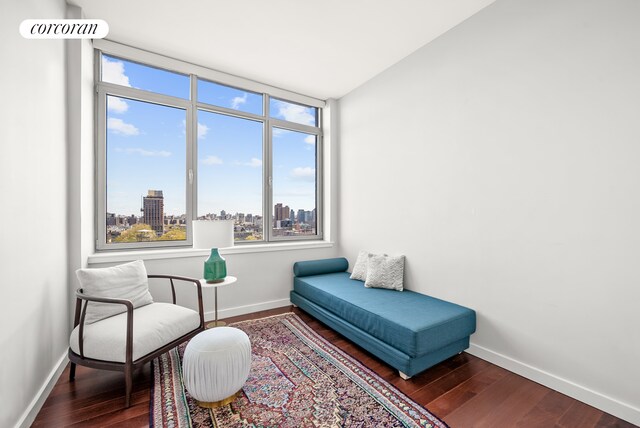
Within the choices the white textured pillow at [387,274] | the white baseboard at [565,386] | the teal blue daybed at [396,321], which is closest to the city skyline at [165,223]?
the teal blue daybed at [396,321]

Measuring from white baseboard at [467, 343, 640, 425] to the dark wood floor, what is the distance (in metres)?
0.04

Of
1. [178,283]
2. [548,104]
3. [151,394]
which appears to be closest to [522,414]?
[548,104]

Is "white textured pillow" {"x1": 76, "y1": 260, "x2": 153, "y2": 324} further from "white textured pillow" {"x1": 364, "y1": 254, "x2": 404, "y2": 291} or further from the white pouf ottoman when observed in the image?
"white textured pillow" {"x1": 364, "y1": 254, "x2": 404, "y2": 291}

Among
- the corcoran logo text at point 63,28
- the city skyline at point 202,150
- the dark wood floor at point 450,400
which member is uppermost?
the corcoran logo text at point 63,28

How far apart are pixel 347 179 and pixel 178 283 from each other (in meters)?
2.56

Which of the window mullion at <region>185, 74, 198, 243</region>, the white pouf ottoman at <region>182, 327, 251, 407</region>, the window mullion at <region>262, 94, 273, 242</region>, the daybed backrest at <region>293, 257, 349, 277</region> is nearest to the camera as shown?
the white pouf ottoman at <region>182, 327, 251, 407</region>

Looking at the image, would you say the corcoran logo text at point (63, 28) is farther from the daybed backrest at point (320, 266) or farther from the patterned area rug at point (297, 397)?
the daybed backrest at point (320, 266)

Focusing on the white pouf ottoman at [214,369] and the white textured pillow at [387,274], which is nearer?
the white pouf ottoman at [214,369]

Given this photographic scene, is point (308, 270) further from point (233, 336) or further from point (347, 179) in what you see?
point (233, 336)

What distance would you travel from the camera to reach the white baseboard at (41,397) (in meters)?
1.58

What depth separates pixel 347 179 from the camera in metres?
4.11

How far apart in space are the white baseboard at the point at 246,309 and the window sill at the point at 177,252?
68 centimetres

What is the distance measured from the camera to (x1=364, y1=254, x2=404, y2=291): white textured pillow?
3.02 m

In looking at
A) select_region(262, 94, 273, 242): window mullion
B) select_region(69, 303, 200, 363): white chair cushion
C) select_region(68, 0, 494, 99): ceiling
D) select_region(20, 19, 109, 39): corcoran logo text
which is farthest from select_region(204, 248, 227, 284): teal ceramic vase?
select_region(68, 0, 494, 99): ceiling
